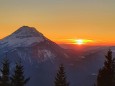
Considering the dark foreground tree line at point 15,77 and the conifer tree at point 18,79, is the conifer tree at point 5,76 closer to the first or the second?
the dark foreground tree line at point 15,77

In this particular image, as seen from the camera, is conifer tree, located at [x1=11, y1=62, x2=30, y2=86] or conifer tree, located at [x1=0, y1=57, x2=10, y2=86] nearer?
conifer tree, located at [x1=11, y1=62, x2=30, y2=86]

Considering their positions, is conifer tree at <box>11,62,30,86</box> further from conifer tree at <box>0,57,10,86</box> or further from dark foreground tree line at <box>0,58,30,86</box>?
conifer tree at <box>0,57,10,86</box>

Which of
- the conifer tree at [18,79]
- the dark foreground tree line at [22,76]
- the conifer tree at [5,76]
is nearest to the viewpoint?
the conifer tree at [18,79]

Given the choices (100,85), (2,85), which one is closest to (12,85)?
(2,85)

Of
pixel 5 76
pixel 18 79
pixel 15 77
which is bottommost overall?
pixel 18 79

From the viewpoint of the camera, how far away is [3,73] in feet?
151

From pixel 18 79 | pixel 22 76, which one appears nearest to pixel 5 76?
pixel 18 79

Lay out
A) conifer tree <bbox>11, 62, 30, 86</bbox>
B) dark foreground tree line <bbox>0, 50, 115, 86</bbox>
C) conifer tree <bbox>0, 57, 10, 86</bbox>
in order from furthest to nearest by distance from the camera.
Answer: conifer tree <bbox>0, 57, 10, 86</bbox> < dark foreground tree line <bbox>0, 50, 115, 86</bbox> < conifer tree <bbox>11, 62, 30, 86</bbox>

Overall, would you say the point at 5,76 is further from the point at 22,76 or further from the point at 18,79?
the point at 22,76

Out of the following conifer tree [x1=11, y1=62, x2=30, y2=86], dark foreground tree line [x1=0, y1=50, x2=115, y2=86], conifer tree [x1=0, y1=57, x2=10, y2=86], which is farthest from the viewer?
conifer tree [x1=0, y1=57, x2=10, y2=86]

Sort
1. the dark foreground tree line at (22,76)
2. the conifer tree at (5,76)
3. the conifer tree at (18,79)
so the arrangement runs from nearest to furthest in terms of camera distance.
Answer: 1. the conifer tree at (18,79)
2. the dark foreground tree line at (22,76)
3. the conifer tree at (5,76)

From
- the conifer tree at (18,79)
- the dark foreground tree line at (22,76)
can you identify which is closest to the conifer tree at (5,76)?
the dark foreground tree line at (22,76)

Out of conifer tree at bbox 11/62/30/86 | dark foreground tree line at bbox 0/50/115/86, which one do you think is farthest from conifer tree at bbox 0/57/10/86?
conifer tree at bbox 11/62/30/86

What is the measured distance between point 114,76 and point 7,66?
39.0 feet
